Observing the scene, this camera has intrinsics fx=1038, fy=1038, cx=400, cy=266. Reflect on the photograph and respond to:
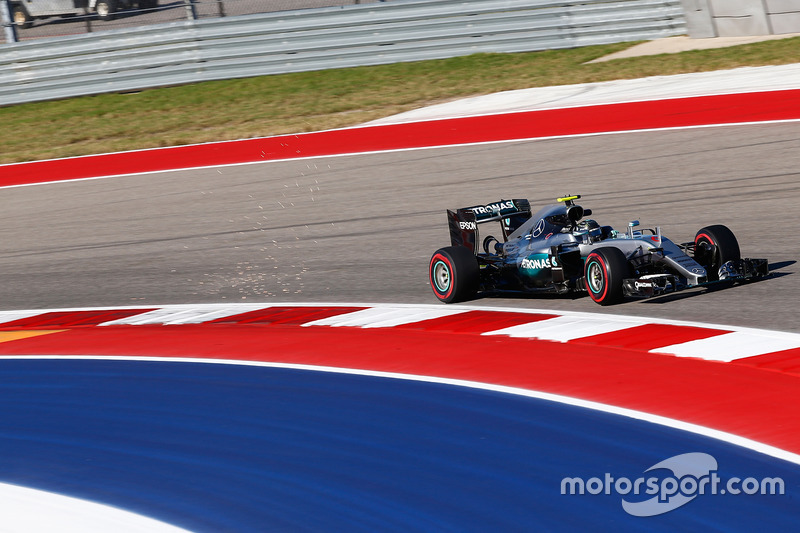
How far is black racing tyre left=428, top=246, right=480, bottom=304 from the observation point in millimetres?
8258

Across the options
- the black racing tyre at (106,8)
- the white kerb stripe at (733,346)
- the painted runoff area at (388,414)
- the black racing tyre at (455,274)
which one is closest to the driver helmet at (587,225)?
the painted runoff area at (388,414)

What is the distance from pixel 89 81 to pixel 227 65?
275 cm

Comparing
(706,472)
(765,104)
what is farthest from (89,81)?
(706,472)

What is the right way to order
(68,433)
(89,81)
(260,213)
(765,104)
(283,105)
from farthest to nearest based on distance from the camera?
(89,81)
(283,105)
(765,104)
(260,213)
(68,433)

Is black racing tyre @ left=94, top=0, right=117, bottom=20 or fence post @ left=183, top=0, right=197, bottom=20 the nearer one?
fence post @ left=183, top=0, right=197, bottom=20

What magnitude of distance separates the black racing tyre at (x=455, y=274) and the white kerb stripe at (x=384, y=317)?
0.55 ft

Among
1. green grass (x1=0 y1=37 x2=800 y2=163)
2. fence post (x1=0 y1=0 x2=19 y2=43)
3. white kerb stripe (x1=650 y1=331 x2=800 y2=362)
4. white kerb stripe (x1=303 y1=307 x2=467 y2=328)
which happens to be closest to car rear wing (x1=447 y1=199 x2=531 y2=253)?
white kerb stripe (x1=303 y1=307 x2=467 y2=328)

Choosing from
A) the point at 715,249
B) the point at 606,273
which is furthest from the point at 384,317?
the point at 715,249

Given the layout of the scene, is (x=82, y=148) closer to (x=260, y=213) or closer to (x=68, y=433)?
(x=260, y=213)

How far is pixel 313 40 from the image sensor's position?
20.5m

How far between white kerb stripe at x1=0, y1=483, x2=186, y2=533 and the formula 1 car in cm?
382

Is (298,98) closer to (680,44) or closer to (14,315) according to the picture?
(680,44)

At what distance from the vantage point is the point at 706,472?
15.2ft
